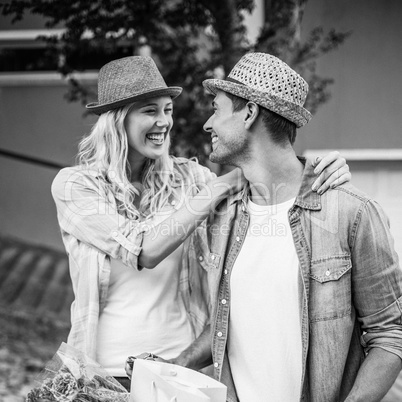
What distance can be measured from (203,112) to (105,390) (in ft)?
8.80

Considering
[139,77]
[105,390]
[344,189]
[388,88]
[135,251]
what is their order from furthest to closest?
1. [388,88]
2. [139,77]
3. [135,251]
4. [344,189]
5. [105,390]

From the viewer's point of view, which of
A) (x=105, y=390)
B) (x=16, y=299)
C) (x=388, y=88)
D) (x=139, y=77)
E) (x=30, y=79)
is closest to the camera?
(x=105, y=390)

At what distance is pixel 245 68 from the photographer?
254 centimetres

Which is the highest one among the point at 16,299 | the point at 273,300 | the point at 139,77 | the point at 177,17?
the point at 177,17

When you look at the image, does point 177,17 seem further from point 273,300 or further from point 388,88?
point 273,300

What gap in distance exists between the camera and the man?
2309 millimetres

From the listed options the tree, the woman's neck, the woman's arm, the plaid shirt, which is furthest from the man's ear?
the tree

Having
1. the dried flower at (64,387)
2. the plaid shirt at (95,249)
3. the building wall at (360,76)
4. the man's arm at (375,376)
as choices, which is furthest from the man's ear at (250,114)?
the building wall at (360,76)

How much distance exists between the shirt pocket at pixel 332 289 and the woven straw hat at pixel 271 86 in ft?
1.84

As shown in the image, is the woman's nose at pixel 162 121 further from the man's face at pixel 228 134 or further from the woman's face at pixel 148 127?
the man's face at pixel 228 134

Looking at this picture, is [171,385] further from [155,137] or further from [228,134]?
[155,137]

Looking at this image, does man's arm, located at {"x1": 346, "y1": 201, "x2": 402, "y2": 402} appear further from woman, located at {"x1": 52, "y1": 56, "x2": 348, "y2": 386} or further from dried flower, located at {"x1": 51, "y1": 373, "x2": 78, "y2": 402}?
dried flower, located at {"x1": 51, "y1": 373, "x2": 78, "y2": 402}

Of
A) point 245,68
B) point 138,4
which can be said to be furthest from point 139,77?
point 138,4

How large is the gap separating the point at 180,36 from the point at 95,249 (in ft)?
7.42
